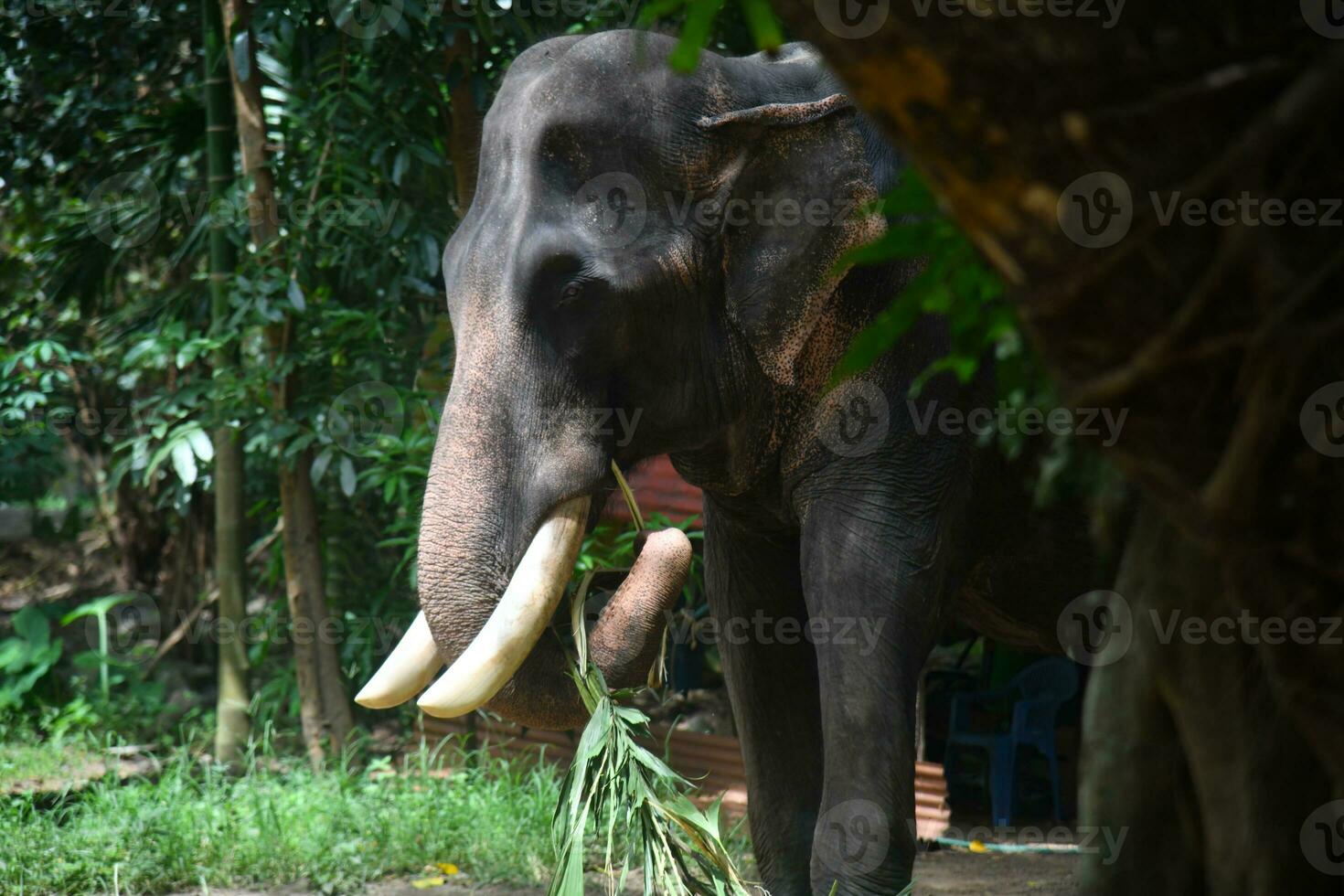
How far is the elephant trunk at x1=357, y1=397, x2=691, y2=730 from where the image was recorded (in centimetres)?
309

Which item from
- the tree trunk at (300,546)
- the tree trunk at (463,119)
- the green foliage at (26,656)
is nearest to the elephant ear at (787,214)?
the tree trunk at (463,119)

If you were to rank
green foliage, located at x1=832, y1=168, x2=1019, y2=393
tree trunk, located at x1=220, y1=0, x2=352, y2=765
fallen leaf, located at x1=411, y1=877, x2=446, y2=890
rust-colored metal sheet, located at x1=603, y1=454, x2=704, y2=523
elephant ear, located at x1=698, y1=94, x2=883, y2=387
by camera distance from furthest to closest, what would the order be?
rust-colored metal sheet, located at x1=603, y1=454, x2=704, y2=523, tree trunk, located at x1=220, y1=0, x2=352, y2=765, fallen leaf, located at x1=411, y1=877, x2=446, y2=890, elephant ear, located at x1=698, y1=94, x2=883, y2=387, green foliage, located at x1=832, y1=168, x2=1019, y2=393

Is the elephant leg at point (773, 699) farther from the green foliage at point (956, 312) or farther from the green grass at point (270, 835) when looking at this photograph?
the green foliage at point (956, 312)

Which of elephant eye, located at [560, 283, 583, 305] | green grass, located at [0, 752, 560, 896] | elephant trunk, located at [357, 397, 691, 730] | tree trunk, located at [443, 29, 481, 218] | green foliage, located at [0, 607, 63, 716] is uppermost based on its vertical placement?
tree trunk, located at [443, 29, 481, 218]

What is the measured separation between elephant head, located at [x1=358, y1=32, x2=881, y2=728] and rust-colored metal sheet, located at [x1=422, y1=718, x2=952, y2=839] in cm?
245

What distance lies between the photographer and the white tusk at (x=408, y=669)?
3408 mm

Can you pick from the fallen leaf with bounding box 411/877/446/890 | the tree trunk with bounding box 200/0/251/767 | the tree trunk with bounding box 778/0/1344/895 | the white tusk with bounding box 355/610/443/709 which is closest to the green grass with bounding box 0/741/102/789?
the tree trunk with bounding box 200/0/251/767

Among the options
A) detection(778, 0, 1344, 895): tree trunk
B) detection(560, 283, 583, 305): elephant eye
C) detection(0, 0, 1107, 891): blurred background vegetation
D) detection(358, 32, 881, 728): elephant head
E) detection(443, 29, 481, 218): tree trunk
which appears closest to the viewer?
detection(778, 0, 1344, 895): tree trunk

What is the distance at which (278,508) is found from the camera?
717cm

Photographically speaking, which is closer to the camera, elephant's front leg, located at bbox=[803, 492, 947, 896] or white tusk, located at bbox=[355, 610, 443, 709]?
elephant's front leg, located at bbox=[803, 492, 947, 896]

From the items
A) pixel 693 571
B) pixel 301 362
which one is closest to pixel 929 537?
pixel 693 571

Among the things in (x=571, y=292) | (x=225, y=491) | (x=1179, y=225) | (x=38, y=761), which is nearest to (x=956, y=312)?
(x=1179, y=225)

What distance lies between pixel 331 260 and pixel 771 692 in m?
3.11

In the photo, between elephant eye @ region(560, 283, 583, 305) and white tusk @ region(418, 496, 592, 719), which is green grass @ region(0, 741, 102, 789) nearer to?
white tusk @ region(418, 496, 592, 719)
